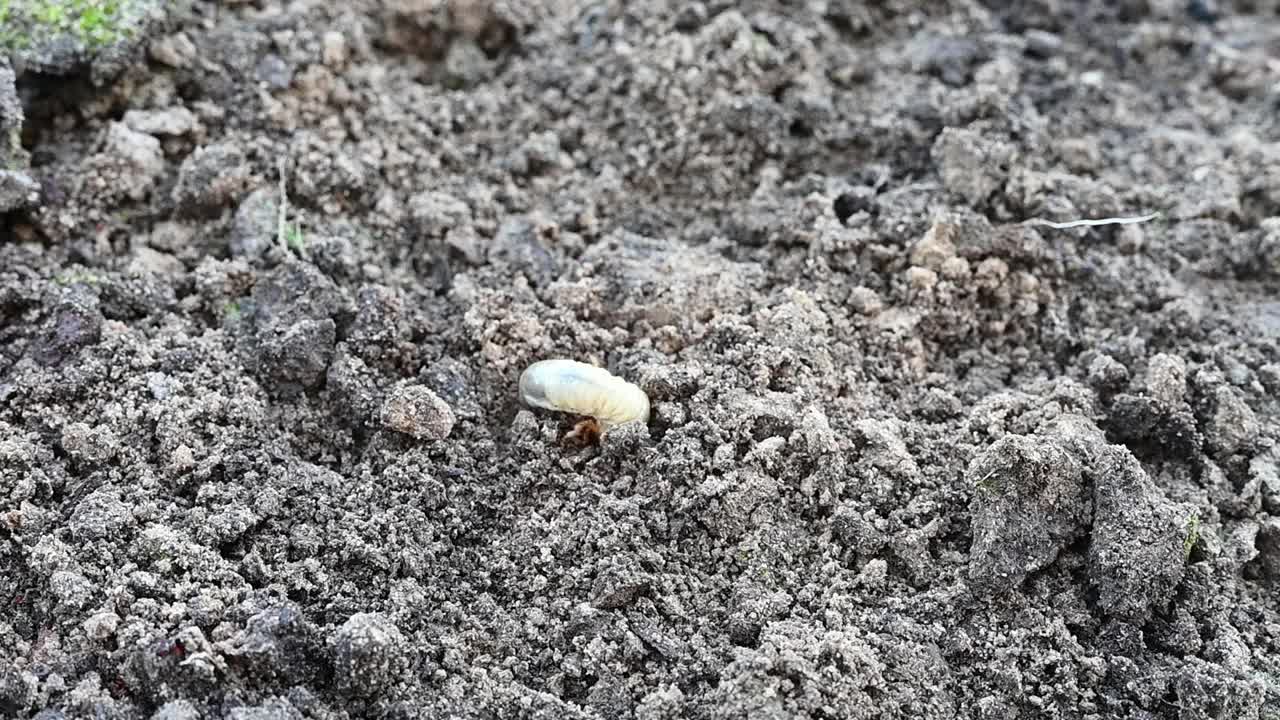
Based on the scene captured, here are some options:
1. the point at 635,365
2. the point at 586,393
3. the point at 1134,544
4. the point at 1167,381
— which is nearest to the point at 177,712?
the point at 586,393

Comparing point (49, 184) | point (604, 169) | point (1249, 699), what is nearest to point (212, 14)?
point (49, 184)

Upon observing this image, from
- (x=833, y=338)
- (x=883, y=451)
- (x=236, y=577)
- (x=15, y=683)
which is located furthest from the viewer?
(x=833, y=338)

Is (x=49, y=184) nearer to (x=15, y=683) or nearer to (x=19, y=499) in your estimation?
(x=19, y=499)

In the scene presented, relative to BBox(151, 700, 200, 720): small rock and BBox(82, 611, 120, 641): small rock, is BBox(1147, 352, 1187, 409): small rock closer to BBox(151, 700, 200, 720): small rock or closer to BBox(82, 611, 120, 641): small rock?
BBox(151, 700, 200, 720): small rock

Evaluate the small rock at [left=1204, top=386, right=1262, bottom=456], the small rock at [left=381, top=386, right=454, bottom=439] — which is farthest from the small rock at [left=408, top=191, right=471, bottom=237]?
the small rock at [left=1204, top=386, right=1262, bottom=456]

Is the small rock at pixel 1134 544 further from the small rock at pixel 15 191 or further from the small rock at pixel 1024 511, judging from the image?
the small rock at pixel 15 191

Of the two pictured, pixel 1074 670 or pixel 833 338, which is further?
pixel 833 338

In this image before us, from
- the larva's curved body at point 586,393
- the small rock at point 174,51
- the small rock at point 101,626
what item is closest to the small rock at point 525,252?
the larva's curved body at point 586,393
